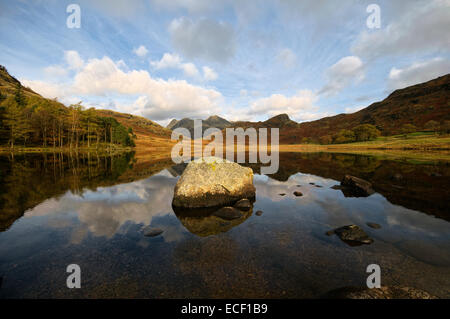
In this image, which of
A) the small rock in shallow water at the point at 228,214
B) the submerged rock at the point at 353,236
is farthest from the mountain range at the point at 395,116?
the small rock in shallow water at the point at 228,214

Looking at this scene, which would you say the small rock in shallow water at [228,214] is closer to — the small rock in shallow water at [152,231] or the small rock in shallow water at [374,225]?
the small rock in shallow water at [152,231]

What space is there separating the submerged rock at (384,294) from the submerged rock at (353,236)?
2.33 metres

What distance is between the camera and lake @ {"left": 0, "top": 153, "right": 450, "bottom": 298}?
165 inches

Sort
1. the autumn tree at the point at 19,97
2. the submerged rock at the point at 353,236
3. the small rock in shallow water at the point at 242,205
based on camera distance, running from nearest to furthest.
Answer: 1. the submerged rock at the point at 353,236
2. the small rock in shallow water at the point at 242,205
3. the autumn tree at the point at 19,97

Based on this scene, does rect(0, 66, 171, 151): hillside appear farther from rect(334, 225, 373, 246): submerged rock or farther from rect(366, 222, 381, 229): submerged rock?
rect(366, 222, 381, 229): submerged rock

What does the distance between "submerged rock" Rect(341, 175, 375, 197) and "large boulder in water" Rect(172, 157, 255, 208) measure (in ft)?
24.7

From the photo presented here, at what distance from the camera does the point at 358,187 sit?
1256 cm

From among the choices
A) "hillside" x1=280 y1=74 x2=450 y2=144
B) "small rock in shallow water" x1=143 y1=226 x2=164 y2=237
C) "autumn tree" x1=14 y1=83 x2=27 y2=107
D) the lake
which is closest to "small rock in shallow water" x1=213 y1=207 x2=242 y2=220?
the lake

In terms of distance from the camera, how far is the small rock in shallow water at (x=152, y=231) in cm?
684

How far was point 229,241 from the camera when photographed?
6277mm

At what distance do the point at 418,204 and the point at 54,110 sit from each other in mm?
83849

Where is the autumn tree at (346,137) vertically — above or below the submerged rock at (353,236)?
above

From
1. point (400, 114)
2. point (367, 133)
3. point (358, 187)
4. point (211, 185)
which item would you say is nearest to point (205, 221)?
point (211, 185)
